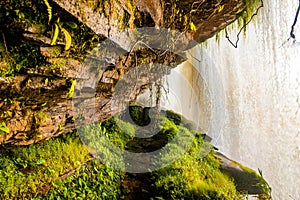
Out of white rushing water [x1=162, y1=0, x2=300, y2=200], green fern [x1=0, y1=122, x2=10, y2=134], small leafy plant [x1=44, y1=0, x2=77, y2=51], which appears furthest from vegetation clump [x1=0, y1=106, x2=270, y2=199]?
white rushing water [x1=162, y1=0, x2=300, y2=200]

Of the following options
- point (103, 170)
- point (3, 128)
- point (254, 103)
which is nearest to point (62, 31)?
point (3, 128)

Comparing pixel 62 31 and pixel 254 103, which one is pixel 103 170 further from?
pixel 254 103

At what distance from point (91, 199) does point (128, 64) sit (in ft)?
5.58

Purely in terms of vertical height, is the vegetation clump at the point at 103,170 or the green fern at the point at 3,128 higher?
the green fern at the point at 3,128

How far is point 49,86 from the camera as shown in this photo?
1.90m

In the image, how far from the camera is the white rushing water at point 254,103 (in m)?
9.71

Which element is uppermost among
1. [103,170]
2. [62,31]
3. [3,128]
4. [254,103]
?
[62,31]

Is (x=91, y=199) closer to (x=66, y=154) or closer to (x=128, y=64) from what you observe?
(x=66, y=154)

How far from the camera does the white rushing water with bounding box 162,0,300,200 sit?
971cm

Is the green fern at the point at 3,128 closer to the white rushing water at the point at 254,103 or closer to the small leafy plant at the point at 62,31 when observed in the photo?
the small leafy plant at the point at 62,31

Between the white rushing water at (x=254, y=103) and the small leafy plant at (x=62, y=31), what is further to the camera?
the white rushing water at (x=254, y=103)

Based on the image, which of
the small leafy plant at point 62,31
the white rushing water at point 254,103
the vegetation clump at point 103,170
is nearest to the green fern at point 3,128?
the vegetation clump at point 103,170

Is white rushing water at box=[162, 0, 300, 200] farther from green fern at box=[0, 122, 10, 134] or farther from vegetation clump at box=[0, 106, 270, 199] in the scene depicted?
green fern at box=[0, 122, 10, 134]

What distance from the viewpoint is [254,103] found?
1077 cm
